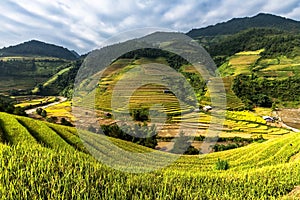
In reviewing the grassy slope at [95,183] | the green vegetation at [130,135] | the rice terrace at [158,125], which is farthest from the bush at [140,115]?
the grassy slope at [95,183]

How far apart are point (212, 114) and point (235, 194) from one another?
49.4 meters

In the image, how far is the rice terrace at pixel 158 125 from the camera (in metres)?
3.63

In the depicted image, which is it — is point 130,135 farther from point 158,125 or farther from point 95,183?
point 95,183

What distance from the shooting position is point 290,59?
105 meters

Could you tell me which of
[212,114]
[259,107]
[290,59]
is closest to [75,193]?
[212,114]

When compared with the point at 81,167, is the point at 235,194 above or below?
below

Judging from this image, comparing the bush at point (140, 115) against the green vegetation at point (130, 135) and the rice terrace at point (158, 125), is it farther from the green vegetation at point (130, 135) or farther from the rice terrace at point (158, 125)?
the green vegetation at point (130, 135)

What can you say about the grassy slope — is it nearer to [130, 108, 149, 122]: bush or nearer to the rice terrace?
the rice terrace

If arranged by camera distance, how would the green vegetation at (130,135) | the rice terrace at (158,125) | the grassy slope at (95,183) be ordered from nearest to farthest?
the grassy slope at (95,183), the rice terrace at (158,125), the green vegetation at (130,135)

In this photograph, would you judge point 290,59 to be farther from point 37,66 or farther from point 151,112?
point 37,66

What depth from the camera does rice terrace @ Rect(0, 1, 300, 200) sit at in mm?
3635

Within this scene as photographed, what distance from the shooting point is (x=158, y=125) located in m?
47.8

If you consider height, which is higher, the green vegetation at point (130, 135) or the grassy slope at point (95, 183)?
the grassy slope at point (95, 183)

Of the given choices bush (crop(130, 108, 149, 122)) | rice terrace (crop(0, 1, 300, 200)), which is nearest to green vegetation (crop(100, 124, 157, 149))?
rice terrace (crop(0, 1, 300, 200))
